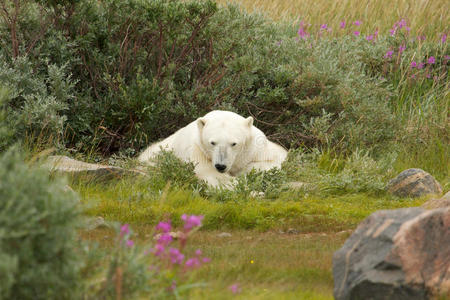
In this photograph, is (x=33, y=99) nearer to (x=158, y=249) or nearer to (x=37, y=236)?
(x=158, y=249)

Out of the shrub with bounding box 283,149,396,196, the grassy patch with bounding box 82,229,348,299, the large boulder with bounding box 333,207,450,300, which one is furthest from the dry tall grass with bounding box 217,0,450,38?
the large boulder with bounding box 333,207,450,300

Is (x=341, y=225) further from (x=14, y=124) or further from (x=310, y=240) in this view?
(x=14, y=124)

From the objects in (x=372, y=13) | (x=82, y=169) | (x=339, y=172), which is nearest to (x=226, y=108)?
(x=339, y=172)

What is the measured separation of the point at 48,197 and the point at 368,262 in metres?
1.63

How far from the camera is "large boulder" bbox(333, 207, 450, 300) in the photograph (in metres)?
3.36

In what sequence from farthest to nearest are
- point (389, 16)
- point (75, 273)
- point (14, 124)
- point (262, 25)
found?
point (389, 16), point (262, 25), point (14, 124), point (75, 273)

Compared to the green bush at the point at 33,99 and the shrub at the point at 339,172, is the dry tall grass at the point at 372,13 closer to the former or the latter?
the shrub at the point at 339,172

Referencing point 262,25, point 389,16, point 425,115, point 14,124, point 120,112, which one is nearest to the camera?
point 14,124

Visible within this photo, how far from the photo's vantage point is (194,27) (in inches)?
346

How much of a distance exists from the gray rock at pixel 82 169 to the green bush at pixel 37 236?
404 centimetres

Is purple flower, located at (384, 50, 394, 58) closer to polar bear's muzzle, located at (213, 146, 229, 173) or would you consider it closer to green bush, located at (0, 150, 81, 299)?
polar bear's muzzle, located at (213, 146, 229, 173)

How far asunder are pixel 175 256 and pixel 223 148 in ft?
11.5

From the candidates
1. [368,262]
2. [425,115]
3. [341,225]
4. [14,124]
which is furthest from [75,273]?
[425,115]

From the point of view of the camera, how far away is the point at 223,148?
7.06 metres
